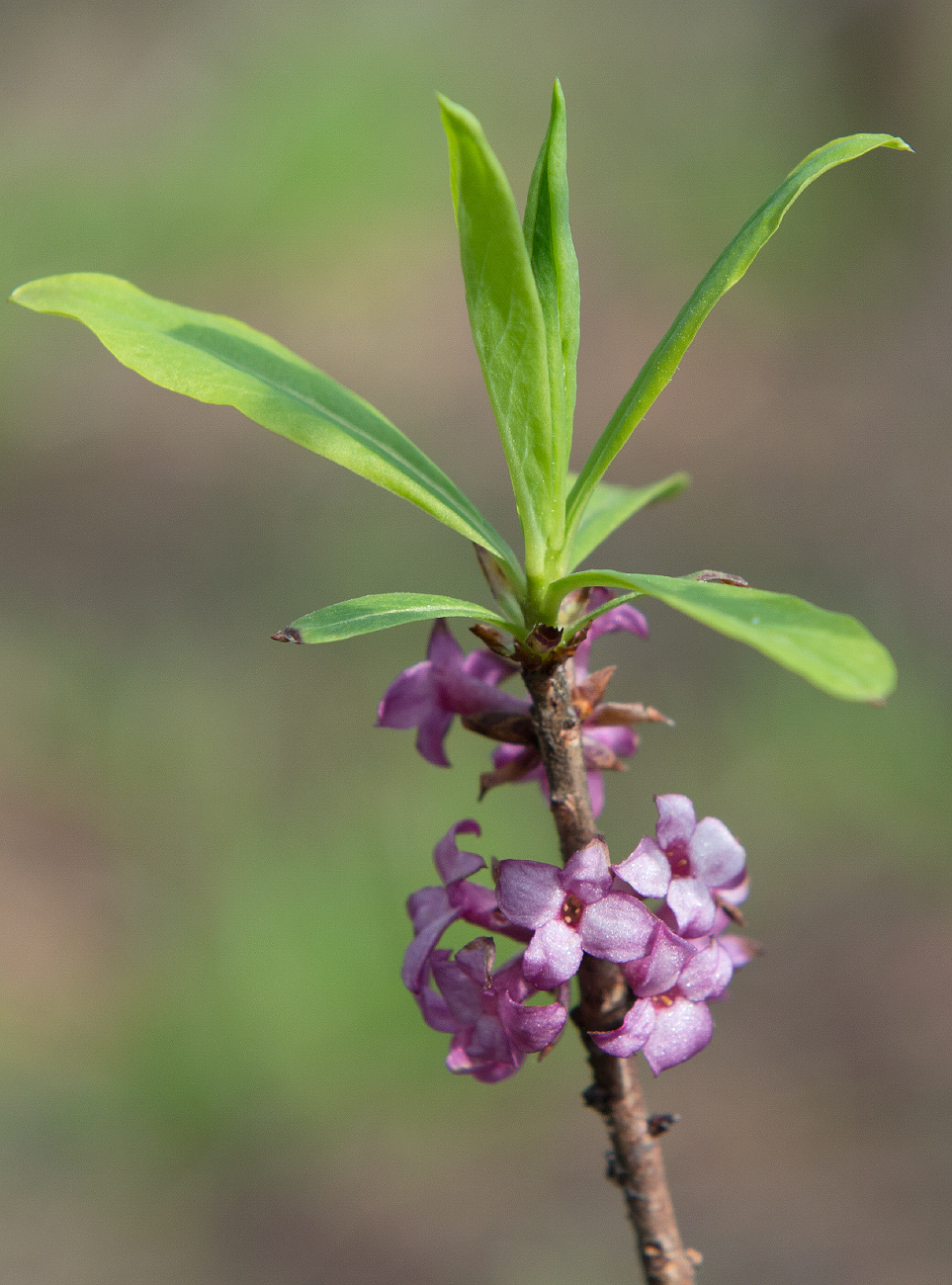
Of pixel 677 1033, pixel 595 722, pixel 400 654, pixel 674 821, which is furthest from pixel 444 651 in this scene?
pixel 400 654

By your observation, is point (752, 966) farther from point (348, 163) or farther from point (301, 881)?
point (348, 163)

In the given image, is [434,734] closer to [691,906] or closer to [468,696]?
[468,696]

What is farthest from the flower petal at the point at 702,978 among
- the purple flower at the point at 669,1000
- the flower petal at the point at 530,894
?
the flower petal at the point at 530,894

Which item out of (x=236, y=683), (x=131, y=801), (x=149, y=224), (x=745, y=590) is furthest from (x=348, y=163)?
(x=745, y=590)

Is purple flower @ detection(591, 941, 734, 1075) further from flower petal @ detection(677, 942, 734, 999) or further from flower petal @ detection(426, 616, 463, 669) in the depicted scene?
flower petal @ detection(426, 616, 463, 669)

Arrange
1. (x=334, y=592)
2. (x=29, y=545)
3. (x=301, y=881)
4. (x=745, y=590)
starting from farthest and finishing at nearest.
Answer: (x=29, y=545), (x=334, y=592), (x=301, y=881), (x=745, y=590)

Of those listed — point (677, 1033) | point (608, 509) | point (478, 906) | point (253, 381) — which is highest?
point (253, 381)

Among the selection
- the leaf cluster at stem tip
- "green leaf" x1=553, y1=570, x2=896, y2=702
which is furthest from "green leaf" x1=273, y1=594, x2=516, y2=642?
"green leaf" x1=553, y1=570, x2=896, y2=702
